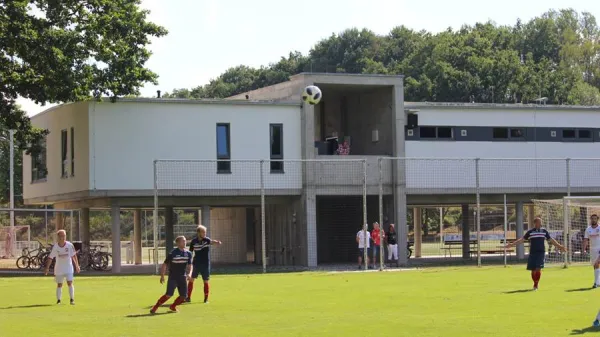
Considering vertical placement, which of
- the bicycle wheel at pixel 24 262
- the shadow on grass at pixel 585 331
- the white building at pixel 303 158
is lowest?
the bicycle wheel at pixel 24 262

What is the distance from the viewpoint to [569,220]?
4131cm

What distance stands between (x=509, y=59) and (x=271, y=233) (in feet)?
176

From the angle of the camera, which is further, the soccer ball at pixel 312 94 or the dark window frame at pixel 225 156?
the dark window frame at pixel 225 156

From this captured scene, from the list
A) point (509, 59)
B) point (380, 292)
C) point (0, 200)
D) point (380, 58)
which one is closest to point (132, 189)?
point (380, 292)

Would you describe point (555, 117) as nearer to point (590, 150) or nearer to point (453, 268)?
point (590, 150)

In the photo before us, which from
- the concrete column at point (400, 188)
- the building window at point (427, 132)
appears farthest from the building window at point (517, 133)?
the concrete column at point (400, 188)

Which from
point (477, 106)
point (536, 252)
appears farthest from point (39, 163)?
point (536, 252)

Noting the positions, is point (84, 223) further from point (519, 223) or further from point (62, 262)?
point (62, 262)

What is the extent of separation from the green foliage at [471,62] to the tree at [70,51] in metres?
51.9

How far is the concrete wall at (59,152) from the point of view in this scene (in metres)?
43.1

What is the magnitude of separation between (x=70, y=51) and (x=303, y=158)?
10.6 metres

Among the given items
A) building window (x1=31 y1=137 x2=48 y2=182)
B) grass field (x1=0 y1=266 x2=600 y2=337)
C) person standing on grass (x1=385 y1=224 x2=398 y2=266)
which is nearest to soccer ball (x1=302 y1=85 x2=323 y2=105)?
person standing on grass (x1=385 y1=224 x2=398 y2=266)

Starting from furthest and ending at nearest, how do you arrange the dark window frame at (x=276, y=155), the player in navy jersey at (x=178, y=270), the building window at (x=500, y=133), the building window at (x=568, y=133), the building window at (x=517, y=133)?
the building window at (x=568, y=133), the building window at (x=517, y=133), the building window at (x=500, y=133), the dark window frame at (x=276, y=155), the player in navy jersey at (x=178, y=270)

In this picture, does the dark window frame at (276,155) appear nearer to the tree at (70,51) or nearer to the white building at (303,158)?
the white building at (303,158)
